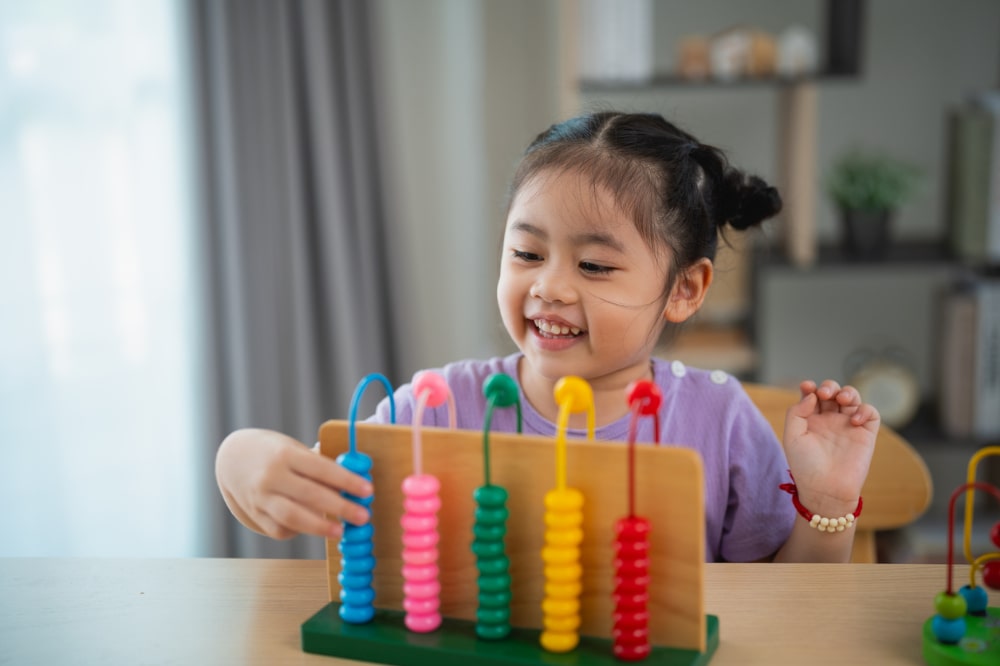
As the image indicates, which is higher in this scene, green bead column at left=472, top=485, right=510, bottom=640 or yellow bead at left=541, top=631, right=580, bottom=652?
green bead column at left=472, top=485, right=510, bottom=640

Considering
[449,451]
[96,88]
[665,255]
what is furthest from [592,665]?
[96,88]

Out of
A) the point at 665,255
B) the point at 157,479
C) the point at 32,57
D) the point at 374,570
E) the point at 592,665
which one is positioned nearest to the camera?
the point at 592,665

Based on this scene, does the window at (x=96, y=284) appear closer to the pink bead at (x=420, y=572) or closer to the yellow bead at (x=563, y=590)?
the pink bead at (x=420, y=572)

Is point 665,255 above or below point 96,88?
below

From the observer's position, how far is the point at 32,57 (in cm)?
192

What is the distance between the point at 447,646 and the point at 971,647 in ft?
1.36

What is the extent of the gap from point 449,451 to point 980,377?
7.08 ft

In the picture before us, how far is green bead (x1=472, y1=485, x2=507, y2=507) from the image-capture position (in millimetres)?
811

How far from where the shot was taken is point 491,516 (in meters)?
0.81

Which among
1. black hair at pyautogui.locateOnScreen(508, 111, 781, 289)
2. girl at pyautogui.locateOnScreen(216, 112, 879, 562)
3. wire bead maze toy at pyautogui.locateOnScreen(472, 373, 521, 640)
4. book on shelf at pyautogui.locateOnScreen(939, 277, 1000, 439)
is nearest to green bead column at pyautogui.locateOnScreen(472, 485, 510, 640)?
wire bead maze toy at pyautogui.locateOnScreen(472, 373, 521, 640)

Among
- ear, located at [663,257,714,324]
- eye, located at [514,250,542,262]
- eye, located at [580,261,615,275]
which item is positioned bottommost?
ear, located at [663,257,714,324]

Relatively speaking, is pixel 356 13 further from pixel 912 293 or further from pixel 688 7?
pixel 912 293

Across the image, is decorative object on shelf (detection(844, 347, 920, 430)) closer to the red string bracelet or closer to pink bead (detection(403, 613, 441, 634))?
the red string bracelet

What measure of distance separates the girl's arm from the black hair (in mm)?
256
